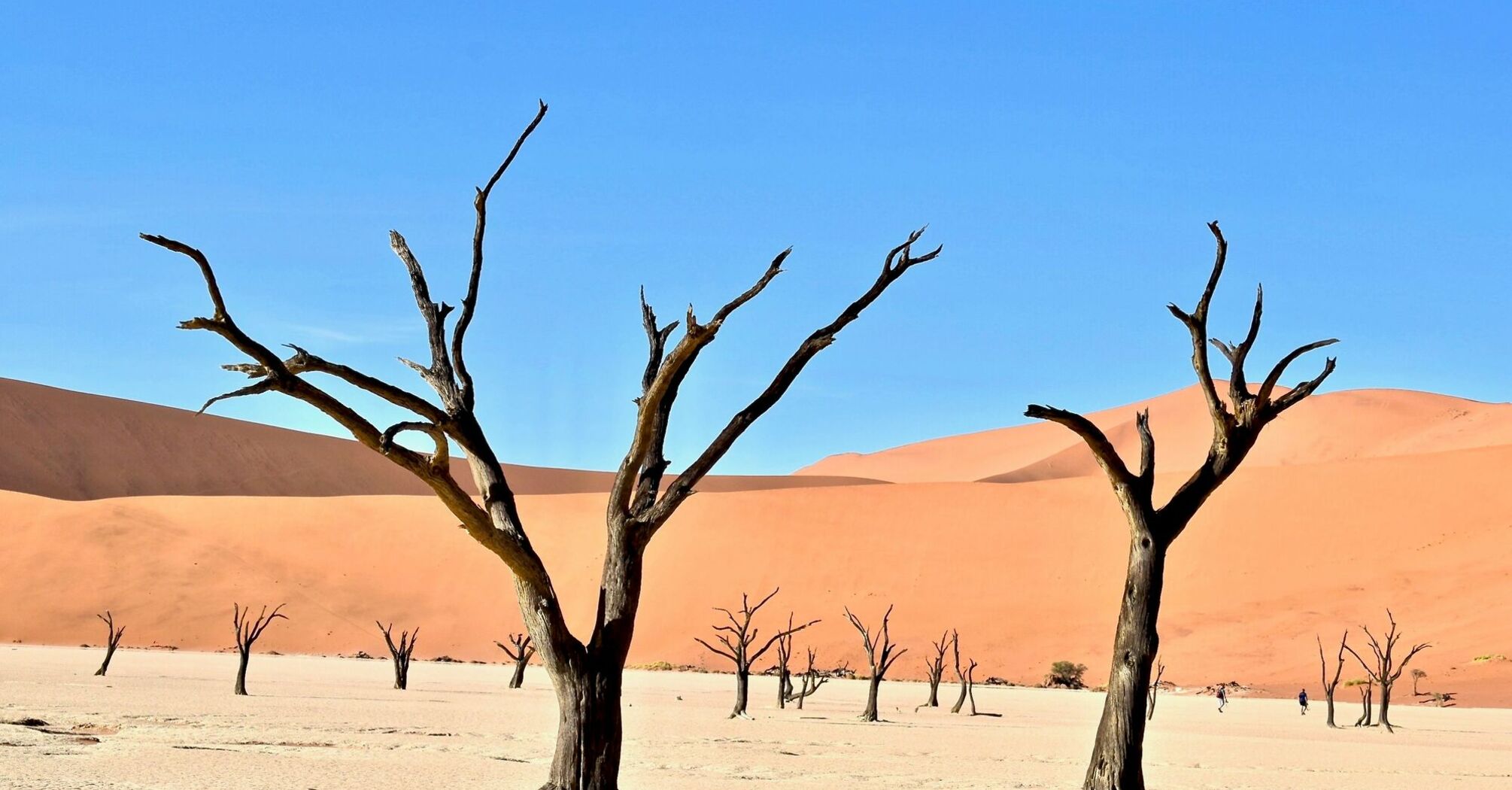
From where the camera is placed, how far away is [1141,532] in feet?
34.4

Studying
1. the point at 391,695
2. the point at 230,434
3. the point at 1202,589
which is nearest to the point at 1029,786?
the point at 391,695

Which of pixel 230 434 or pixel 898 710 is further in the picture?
pixel 230 434

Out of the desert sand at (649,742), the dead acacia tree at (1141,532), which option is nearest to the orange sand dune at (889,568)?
the desert sand at (649,742)

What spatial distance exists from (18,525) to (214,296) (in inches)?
2248

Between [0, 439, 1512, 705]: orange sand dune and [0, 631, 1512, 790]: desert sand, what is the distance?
12.8 meters

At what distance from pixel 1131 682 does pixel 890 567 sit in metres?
47.4

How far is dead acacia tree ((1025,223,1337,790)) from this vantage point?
33.9 feet

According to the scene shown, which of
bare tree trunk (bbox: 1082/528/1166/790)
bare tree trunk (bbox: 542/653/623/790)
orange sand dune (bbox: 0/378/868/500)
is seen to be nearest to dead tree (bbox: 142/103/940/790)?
bare tree trunk (bbox: 542/653/623/790)

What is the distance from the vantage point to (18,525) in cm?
5875

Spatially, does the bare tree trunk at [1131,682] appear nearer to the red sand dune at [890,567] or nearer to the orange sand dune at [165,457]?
the red sand dune at [890,567]

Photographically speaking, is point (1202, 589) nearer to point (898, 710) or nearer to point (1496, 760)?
point (898, 710)

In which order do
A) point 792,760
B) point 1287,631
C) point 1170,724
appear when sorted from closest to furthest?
point 792,760
point 1170,724
point 1287,631

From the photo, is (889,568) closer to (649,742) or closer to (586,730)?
(649,742)

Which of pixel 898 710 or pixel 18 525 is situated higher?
pixel 18 525
